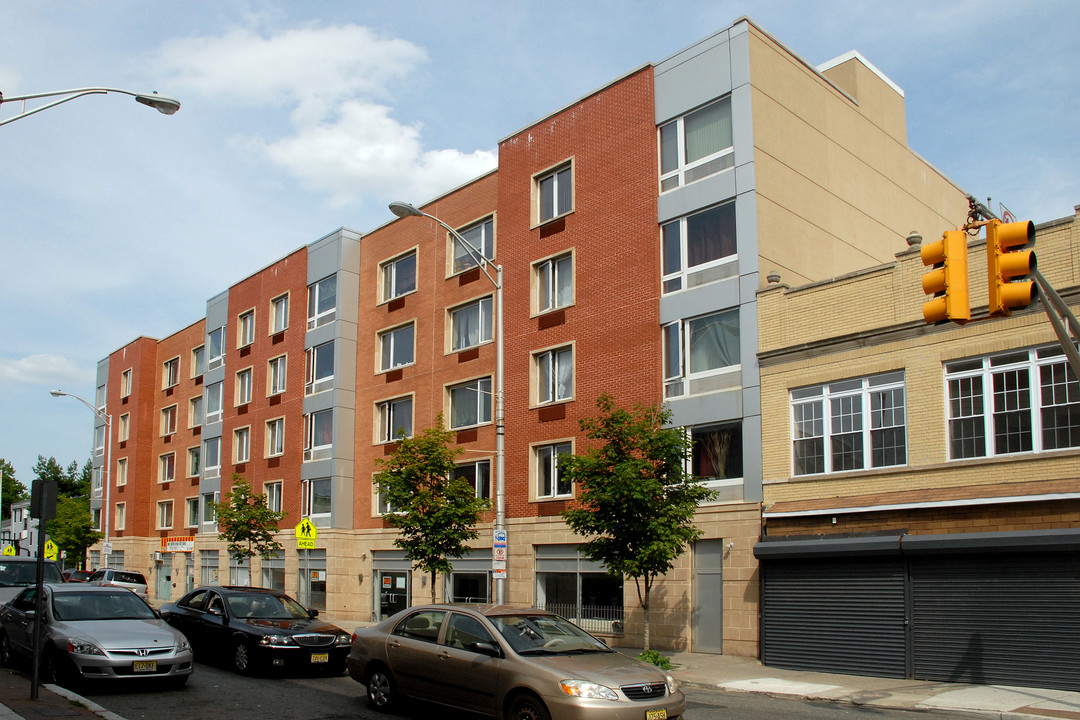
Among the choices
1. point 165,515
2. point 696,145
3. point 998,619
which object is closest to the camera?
point 998,619

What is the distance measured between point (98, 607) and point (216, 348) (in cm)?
3467

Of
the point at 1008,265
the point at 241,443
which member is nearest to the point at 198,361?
the point at 241,443

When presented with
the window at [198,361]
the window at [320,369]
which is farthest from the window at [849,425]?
the window at [198,361]

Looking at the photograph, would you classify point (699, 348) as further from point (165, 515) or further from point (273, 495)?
point (165, 515)

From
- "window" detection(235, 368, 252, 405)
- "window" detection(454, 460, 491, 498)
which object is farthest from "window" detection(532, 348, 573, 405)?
"window" detection(235, 368, 252, 405)

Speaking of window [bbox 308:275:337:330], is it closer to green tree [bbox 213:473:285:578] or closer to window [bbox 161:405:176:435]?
green tree [bbox 213:473:285:578]

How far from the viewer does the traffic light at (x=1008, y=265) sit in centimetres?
895

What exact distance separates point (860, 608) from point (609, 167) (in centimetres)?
1357

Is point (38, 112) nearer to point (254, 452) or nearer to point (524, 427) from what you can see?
point (524, 427)

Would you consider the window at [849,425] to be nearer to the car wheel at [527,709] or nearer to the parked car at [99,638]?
the car wheel at [527,709]

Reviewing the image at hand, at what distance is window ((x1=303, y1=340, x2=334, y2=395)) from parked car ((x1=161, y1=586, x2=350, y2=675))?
62.0 feet

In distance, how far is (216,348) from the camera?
48438 millimetres

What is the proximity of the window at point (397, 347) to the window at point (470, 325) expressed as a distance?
249cm

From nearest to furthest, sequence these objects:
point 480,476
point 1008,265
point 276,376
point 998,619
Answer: point 1008,265 → point 998,619 → point 480,476 → point 276,376
